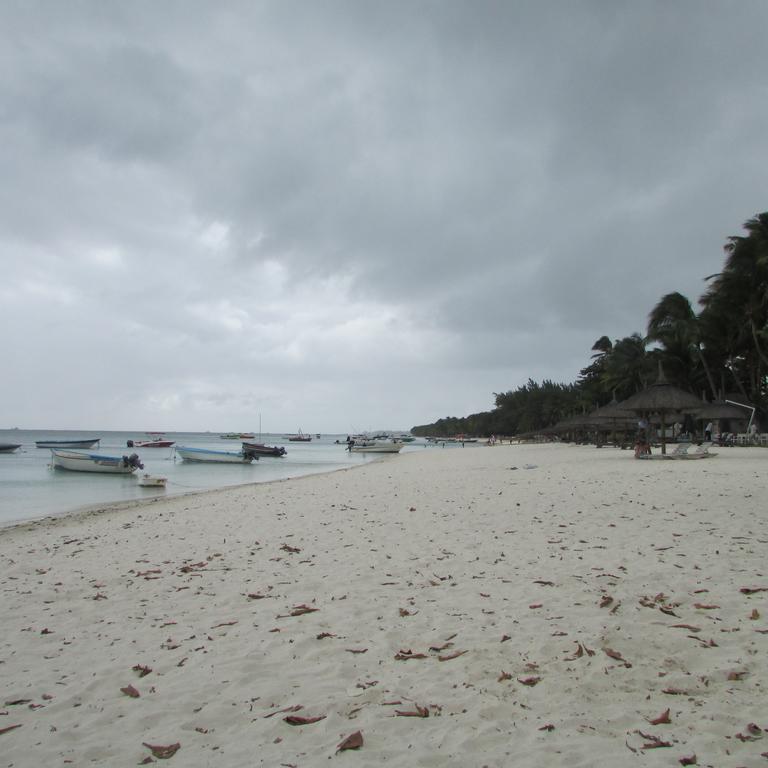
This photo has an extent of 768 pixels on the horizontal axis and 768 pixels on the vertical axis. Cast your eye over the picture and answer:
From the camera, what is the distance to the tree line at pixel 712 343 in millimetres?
35750

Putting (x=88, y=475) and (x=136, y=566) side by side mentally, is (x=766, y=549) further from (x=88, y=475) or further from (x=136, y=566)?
(x=88, y=475)

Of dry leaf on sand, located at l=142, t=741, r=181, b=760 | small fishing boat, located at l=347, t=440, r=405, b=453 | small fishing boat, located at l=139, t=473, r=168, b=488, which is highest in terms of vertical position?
small fishing boat, located at l=347, t=440, r=405, b=453

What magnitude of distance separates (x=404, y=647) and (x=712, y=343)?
46449 mm

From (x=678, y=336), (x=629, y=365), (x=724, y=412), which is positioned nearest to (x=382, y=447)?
(x=629, y=365)

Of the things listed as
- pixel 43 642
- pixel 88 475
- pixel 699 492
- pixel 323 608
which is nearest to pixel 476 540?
pixel 323 608

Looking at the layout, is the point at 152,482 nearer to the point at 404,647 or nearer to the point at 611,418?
the point at 404,647

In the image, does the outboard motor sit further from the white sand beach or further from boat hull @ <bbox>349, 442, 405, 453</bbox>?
boat hull @ <bbox>349, 442, 405, 453</bbox>

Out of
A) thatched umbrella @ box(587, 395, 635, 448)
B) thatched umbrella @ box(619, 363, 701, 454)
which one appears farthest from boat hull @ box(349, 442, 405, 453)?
thatched umbrella @ box(619, 363, 701, 454)

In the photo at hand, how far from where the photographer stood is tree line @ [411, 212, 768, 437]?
117ft

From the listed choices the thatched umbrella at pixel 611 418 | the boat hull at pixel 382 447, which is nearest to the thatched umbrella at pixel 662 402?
the thatched umbrella at pixel 611 418

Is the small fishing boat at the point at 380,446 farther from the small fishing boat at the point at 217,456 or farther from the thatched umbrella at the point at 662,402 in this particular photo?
the thatched umbrella at the point at 662,402

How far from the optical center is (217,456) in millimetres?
49719

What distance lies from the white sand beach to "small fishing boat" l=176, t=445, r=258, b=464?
39559 mm

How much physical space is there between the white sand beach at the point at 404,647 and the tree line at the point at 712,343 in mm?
29774
